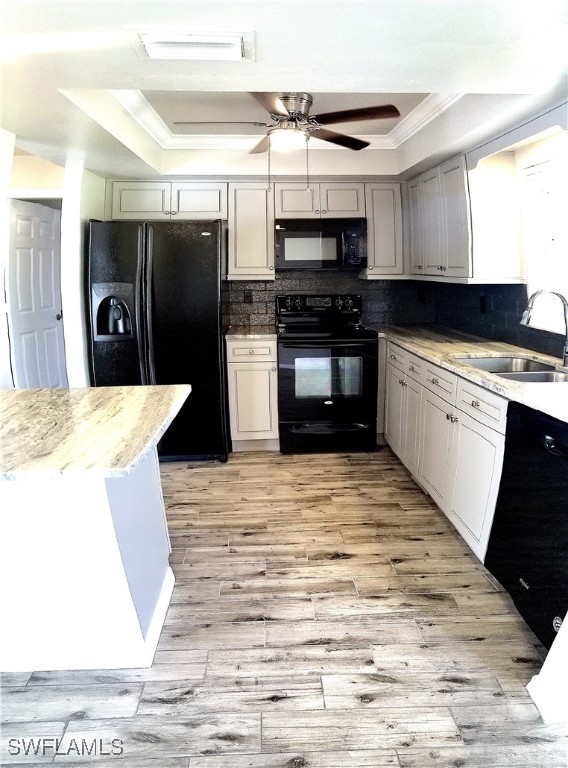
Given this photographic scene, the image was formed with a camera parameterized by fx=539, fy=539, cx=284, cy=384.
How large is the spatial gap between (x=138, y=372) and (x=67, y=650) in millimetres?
2215

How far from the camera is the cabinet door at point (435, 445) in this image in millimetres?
2912

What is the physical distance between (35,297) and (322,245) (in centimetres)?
257

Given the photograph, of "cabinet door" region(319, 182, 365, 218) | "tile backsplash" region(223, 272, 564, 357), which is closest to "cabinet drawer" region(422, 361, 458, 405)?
"tile backsplash" region(223, 272, 564, 357)

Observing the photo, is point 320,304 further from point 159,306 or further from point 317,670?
point 317,670

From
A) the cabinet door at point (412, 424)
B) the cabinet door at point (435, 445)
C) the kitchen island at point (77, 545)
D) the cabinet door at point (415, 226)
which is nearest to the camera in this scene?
the kitchen island at point (77, 545)

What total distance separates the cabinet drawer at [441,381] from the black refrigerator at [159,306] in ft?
4.92

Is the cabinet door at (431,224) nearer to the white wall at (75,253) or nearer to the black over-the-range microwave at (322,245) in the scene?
the black over-the-range microwave at (322,245)

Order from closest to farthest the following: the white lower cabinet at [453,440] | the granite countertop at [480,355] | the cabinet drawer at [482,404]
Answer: the granite countertop at [480,355], the cabinet drawer at [482,404], the white lower cabinet at [453,440]

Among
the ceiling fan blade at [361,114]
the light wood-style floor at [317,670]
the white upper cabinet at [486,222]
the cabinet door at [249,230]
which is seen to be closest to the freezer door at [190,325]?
the cabinet door at [249,230]

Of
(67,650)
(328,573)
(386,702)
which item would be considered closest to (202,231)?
(328,573)

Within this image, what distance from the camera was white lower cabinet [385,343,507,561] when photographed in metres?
2.39

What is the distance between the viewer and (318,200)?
437cm

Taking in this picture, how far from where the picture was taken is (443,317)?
458 centimetres

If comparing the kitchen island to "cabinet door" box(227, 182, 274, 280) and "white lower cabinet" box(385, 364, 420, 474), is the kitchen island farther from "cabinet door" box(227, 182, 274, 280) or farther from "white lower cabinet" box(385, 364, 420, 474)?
"cabinet door" box(227, 182, 274, 280)
